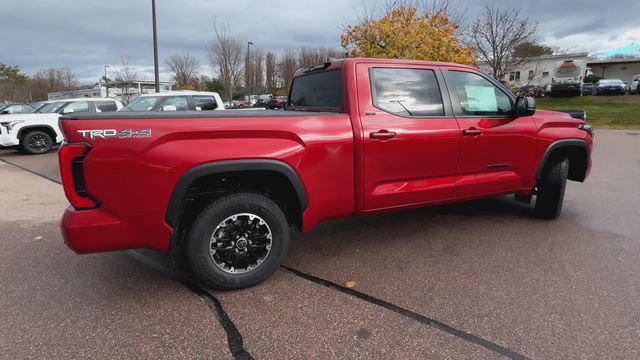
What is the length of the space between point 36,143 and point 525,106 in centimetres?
1280

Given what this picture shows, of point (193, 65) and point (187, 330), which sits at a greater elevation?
point (193, 65)

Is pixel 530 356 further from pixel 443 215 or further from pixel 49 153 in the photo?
pixel 49 153

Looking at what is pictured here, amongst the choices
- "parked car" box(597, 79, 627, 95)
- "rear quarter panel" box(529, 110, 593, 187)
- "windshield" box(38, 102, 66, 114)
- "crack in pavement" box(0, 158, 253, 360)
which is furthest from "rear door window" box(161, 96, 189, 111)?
"parked car" box(597, 79, 627, 95)

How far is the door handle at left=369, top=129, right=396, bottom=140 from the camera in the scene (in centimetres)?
336

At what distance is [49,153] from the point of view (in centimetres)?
1182

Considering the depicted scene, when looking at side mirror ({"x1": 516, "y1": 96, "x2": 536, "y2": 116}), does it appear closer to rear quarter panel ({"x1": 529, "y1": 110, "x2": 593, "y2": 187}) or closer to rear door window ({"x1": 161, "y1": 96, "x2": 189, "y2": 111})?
rear quarter panel ({"x1": 529, "y1": 110, "x2": 593, "y2": 187})

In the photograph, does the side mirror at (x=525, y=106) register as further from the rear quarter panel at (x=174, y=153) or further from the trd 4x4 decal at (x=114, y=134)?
the trd 4x4 decal at (x=114, y=134)

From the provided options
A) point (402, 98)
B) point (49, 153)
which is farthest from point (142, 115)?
point (49, 153)

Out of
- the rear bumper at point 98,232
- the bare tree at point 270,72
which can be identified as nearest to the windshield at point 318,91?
the rear bumper at point 98,232

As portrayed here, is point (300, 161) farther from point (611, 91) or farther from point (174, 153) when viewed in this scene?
point (611, 91)

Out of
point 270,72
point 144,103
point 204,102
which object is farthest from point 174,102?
point 270,72

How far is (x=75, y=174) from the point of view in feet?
8.31

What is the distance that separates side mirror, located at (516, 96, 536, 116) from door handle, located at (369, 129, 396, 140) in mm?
1664

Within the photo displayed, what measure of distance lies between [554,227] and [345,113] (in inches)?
117
